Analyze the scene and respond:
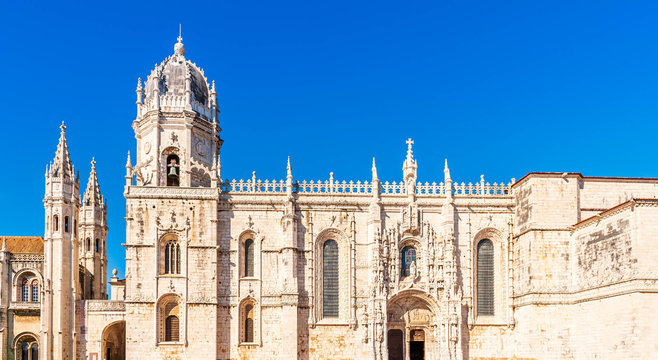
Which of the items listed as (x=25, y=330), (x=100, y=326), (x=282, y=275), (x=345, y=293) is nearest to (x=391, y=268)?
(x=345, y=293)

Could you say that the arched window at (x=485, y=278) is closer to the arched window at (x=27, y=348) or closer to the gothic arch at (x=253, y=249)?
the gothic arch at (x=253, y=249)

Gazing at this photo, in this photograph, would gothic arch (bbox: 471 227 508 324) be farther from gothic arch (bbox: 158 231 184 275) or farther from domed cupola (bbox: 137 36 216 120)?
domed cupola (bbox: 137 36 216 120)

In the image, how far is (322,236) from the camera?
46.5m

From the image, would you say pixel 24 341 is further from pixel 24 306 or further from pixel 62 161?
pixel 62 161

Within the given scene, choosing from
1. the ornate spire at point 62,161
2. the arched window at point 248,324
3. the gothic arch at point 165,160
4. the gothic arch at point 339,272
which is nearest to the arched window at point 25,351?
the ornate spire at point 62,161

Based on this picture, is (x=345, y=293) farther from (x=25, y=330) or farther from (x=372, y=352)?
(x=25, y=330)

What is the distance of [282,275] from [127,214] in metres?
9.61

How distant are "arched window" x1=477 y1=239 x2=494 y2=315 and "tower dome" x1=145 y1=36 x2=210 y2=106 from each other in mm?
19514

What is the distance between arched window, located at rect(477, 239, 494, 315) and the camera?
154 ft

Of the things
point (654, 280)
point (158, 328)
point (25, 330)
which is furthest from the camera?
point (25, 330)

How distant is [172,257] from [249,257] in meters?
4.48

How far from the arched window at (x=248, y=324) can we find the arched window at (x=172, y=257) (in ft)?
15.2

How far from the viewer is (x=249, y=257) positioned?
4600 centimetres

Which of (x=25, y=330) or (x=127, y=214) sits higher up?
(x=127, y=214)
